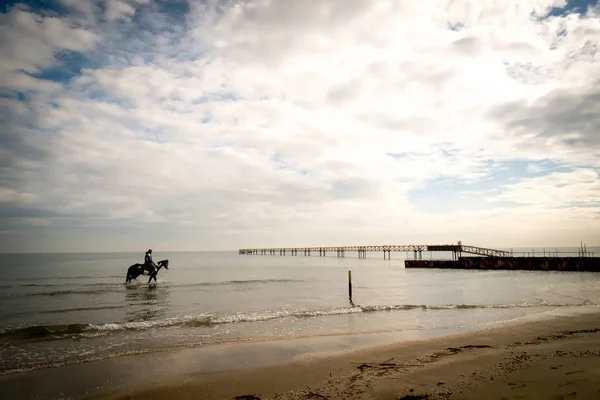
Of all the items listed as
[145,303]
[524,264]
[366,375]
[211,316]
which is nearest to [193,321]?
[211,316]

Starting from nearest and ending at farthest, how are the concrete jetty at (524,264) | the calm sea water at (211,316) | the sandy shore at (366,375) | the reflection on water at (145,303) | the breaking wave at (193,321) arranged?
the sandy shore at (366,375) < the calm sea water at (211,316) < the breaking wave at (193,321) < the reflection on water at (145,303) < the concrete jetty at (524,264)

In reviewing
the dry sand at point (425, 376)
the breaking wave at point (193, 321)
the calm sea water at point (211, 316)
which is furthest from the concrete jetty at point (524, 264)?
the dry sand at point (425, 376)

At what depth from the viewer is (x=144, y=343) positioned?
12.3m

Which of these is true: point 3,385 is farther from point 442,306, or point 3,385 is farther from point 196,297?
point 442,306

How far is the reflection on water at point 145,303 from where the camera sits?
18.1 m

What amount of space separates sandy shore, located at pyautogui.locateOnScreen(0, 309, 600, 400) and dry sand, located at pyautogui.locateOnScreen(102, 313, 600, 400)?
0.02 meters

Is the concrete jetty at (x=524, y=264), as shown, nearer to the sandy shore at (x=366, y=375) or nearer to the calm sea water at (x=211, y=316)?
the calm sea water at (x=211, y=316)

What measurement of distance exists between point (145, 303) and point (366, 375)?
62.9 ft

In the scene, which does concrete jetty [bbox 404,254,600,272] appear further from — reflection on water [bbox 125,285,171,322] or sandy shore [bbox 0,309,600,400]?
reflection on water [bbox 125,285,171,322]

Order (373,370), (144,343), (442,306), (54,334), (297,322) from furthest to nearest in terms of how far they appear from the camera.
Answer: (442,306) < (297,322) < (54,334) < (144,343) < (373,370)

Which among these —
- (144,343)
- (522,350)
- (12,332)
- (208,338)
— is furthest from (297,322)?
(12,332)

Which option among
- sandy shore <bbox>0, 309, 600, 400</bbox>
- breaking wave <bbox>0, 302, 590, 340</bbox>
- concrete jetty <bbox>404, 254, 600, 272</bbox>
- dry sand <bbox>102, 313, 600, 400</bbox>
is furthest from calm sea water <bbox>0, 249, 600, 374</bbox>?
concrete jetty <bbox>404, 254, 600, 272</bbox>

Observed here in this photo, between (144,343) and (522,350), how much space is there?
1245 cm

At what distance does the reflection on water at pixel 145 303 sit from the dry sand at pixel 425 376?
36.4 feet
